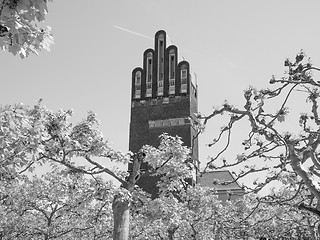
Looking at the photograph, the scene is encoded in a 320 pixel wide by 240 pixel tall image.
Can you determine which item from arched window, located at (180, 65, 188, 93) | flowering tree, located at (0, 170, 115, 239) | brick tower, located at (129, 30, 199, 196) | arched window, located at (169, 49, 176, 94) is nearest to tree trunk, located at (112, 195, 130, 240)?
flowering tree, located at (0, 170, 115, 239)

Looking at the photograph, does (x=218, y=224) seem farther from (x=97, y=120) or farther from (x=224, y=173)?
(x=224, y=173)

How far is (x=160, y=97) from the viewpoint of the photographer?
61.9 meters

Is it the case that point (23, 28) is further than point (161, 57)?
No

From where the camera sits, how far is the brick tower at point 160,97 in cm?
5981

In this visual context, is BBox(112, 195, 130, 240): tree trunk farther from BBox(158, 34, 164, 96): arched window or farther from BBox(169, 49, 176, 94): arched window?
BBox(158, 34, 164, 96): arched window

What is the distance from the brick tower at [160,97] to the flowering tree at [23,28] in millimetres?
53129

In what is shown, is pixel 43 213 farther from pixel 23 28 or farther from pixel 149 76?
pixel 149 76

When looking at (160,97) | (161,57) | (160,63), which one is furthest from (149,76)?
(160,97)

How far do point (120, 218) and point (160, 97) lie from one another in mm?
47972

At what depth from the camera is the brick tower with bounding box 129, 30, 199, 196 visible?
59812 mm

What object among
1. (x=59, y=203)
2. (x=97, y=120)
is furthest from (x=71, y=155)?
(x=59, y=203)

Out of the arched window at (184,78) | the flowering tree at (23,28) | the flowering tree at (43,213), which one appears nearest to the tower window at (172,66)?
the arched window at (184,78)

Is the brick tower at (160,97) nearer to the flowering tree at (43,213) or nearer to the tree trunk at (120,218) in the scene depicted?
the flowering tree at (43,213)

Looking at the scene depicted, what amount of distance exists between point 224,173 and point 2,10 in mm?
67317
